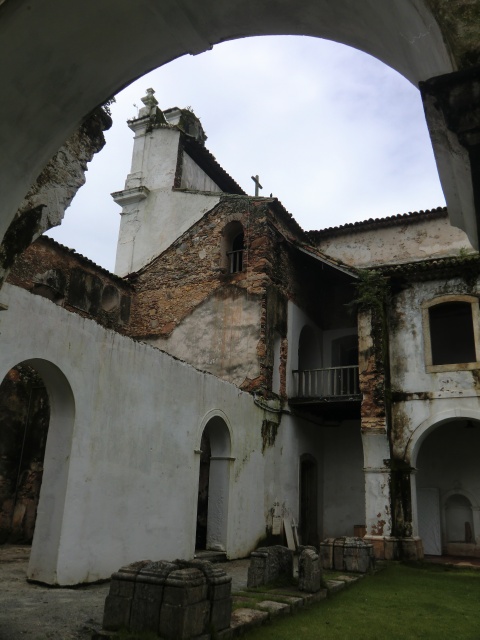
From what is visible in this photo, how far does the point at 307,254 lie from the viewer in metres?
15.8

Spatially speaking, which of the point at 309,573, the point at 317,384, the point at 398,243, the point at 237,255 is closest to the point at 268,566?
the point at 309,573

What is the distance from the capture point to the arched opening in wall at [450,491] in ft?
48.0

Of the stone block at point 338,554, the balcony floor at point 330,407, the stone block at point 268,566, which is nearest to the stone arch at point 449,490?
the balcony floor at point 330,407

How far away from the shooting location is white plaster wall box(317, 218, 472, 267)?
17.7 meters

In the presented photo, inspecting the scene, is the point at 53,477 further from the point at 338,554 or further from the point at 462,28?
the point at 462,28

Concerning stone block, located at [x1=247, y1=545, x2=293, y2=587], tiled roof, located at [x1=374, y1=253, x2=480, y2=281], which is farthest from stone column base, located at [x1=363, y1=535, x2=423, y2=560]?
tiled roof, located at [x1=374, y1=253, x2=480, y2=281]

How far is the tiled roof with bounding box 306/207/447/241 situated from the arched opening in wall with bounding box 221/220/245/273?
14.7 ft

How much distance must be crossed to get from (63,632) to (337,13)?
17.8 ft

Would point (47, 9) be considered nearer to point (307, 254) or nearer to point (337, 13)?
point (337, 13)

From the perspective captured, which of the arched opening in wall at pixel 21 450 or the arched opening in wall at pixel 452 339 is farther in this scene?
the arched opening in wall at pixel 452 339

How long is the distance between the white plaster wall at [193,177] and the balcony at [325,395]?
23.3 ft

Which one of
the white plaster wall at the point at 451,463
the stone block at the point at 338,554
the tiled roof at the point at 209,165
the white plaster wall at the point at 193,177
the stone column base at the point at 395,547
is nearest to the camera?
the stone block at the point at 338,554

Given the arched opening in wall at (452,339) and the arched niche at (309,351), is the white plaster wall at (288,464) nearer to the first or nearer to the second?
the arched niche at (309,351)

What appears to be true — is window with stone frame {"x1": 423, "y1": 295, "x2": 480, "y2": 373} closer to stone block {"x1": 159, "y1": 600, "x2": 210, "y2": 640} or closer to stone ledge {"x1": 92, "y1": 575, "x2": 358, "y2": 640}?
stone ledge {"x1": 92, "y1": 575, "x2": 358, "y2": 640}
